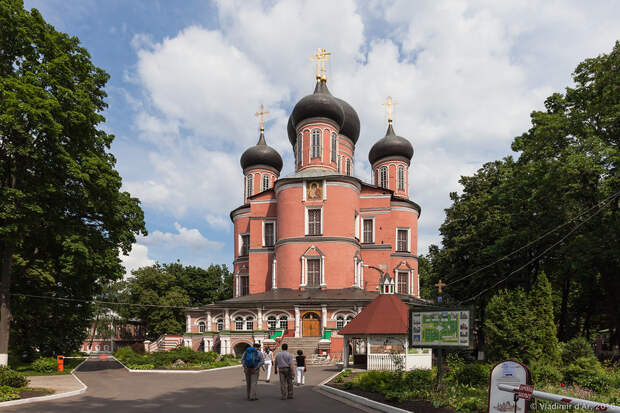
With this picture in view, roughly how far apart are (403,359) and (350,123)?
1322 inches

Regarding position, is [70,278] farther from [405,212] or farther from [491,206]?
[405,212]

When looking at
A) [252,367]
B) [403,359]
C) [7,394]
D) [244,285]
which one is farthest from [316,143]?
[7,394]

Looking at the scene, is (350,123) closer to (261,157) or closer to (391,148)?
(391,148)

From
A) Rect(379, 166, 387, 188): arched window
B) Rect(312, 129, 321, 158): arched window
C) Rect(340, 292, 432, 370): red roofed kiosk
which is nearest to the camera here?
Rect(340, 292, 432, 370): red roofed kiosk

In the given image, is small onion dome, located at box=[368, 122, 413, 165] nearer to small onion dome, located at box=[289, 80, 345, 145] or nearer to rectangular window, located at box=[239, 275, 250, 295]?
small onion dome, located at box=[289, 80, 345, 145]

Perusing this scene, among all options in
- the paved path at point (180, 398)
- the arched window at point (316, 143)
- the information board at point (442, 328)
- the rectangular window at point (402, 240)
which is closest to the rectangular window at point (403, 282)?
the rectangular window at point (402, 240)

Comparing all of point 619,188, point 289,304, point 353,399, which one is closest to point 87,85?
point 353,399

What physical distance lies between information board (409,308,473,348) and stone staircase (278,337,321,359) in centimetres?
1852

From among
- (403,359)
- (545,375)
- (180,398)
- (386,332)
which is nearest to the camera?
(180,398)

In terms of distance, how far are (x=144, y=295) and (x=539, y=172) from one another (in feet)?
138

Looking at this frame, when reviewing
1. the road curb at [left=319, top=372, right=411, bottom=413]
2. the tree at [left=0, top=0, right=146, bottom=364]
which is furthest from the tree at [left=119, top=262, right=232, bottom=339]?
the road curb at [left=319, top=372, right=411, bottom=413]

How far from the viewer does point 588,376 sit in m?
14.0

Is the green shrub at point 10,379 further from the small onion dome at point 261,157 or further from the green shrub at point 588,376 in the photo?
the small onion dome at point 261,157

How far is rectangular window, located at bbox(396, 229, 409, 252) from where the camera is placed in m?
44.6
